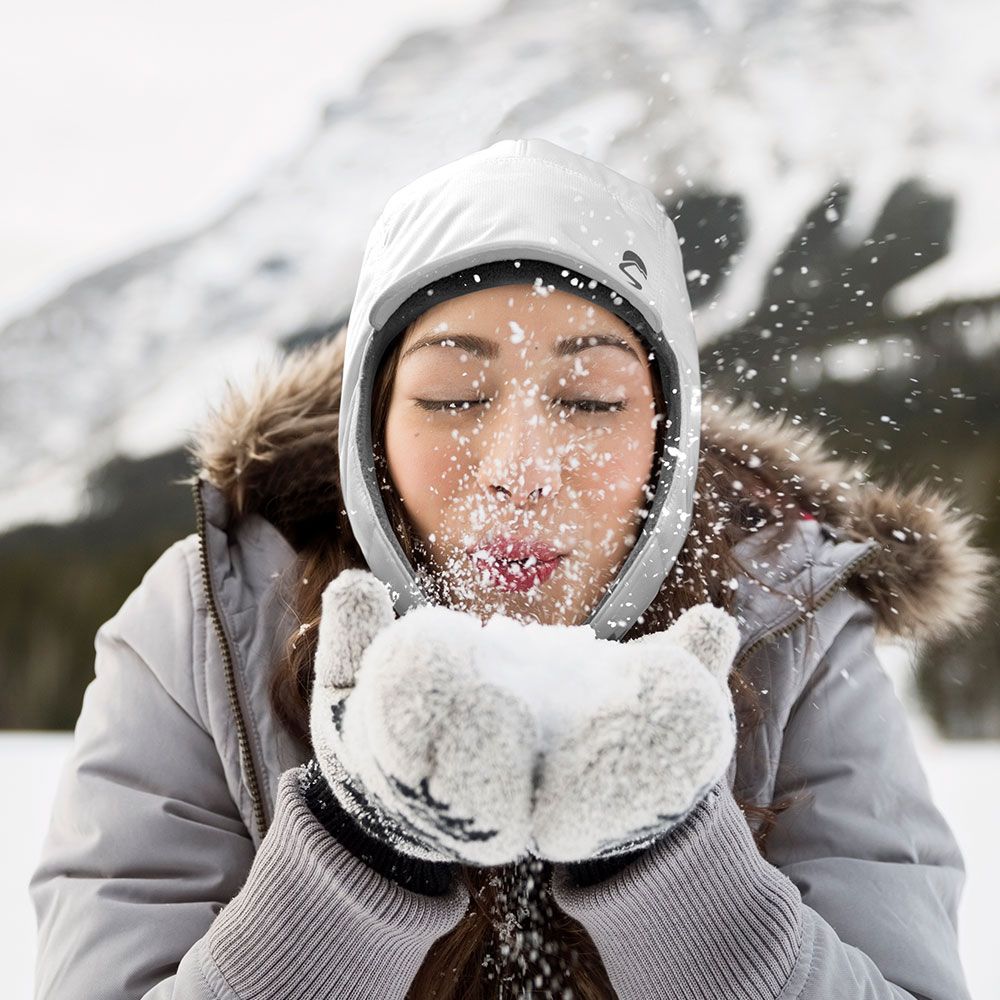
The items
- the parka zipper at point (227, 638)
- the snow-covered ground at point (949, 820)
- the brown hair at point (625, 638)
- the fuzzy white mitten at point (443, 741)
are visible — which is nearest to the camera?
the fuzzy white mitten at point (443, 741)

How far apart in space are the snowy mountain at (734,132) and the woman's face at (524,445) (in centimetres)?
34

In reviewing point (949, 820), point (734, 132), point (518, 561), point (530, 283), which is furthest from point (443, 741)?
point (949, 820)

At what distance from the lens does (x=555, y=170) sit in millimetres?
1425

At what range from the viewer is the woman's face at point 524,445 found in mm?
1248

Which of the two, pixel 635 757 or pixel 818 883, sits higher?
pixel 635 757

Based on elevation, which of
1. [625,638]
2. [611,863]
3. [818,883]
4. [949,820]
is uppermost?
[625,638]

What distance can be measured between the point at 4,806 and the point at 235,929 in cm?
370

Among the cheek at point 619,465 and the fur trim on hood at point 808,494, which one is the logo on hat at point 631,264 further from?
the fur trim on hood at point 808,494

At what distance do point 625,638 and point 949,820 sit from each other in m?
3.12

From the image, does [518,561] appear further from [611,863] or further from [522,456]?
[611,863]

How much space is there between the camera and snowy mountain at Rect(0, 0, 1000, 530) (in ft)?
5.06

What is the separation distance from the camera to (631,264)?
135cm

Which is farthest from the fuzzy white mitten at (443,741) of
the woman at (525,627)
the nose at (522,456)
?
the nose at (522,456)

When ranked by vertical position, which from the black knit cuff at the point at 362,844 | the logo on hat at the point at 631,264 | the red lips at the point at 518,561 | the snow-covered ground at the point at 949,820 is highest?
the logo on hat at the point at 631,264
